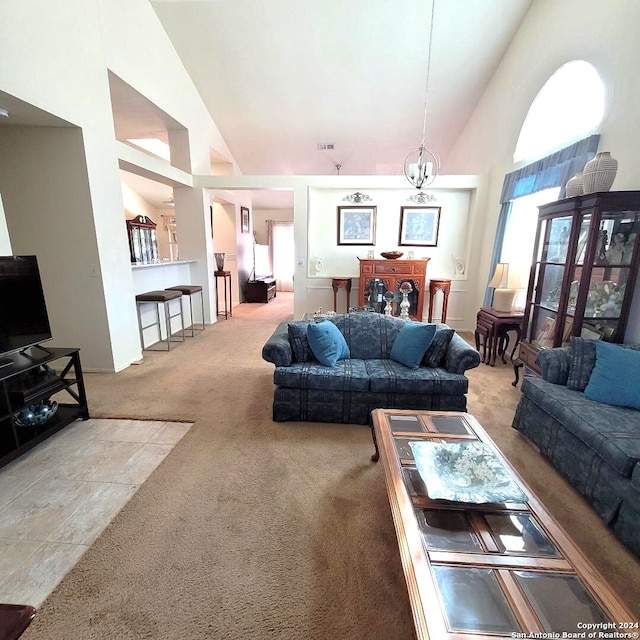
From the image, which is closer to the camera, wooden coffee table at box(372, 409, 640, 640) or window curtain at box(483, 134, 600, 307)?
wooden coffee table at box(372, 409, 640, 640)

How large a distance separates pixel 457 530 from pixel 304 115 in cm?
602

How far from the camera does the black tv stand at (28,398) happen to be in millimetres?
1937

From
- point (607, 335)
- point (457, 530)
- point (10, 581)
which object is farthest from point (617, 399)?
point (10, 581)

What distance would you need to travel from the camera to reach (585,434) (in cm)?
175

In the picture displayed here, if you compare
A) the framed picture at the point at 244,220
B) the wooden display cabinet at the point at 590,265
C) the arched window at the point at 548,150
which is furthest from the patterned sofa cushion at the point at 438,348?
the framed picture at the point at 244,220

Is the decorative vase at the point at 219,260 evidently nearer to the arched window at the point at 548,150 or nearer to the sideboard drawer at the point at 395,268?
the sideboard drawer at the point at 395,268

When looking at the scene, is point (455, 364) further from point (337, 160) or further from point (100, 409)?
point (337, 160)

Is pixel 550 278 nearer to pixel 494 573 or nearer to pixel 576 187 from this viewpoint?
pixel 576 187

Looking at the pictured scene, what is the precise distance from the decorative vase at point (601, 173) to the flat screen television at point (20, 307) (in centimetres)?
413

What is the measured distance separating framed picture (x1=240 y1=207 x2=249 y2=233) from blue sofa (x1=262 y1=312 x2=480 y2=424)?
558cm

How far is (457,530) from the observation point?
3.82ft

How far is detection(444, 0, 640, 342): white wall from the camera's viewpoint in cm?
245

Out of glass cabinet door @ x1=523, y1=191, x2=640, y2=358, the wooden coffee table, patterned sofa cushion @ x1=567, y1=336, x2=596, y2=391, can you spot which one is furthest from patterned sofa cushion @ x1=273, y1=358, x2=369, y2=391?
glass cabinet door @ x1=523, y1=191, x2=640, y2=358

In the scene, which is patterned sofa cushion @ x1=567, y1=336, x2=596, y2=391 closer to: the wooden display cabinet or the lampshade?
the wooden display cabinet
